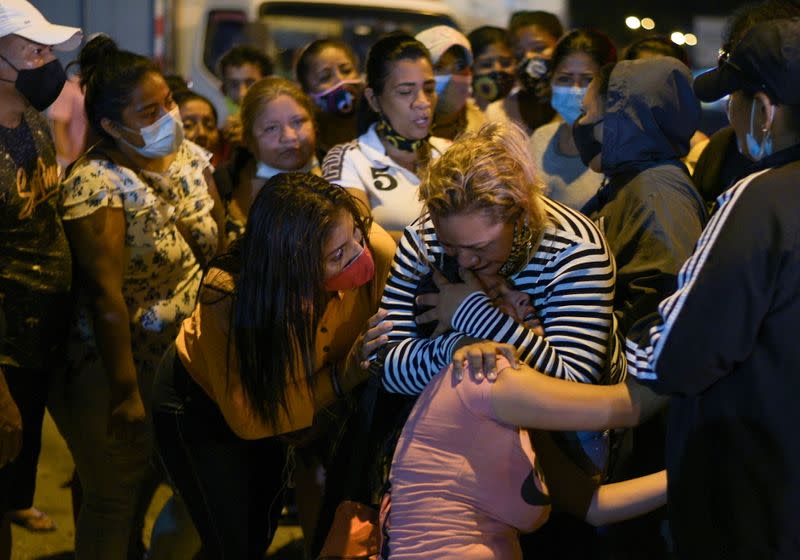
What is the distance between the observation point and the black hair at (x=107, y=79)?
3.71m

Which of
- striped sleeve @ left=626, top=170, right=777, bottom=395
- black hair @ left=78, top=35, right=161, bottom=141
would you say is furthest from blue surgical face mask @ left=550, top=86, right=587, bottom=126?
striped sleeve @ left=626, top=170, right=777, bottom=395

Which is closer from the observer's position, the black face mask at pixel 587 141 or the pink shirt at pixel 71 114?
the black face mask at pixel 587 141

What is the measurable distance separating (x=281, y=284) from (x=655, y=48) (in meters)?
2.23

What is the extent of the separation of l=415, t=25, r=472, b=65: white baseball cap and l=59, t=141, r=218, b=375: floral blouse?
1533mm

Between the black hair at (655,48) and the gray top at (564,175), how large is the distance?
19.0 inches

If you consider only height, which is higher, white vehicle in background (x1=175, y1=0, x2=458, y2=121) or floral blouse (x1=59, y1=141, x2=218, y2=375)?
white vehicle in background (x1=175, y1=0, x2=458, y2=121)

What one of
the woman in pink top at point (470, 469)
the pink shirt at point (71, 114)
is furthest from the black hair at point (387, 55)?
the pink shirt at point (71, 114)

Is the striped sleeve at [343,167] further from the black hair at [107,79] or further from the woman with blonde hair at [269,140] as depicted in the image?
the black hair at [107,79]

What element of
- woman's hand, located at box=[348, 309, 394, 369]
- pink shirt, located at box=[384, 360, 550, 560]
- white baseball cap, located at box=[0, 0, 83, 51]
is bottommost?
pink shirt, located at box=[384, 360, 550, 560]

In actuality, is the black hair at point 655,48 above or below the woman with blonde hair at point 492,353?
above

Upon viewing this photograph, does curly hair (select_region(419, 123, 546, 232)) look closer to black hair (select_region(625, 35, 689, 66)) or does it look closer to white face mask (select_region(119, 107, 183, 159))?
white face mask (select_region(119, 107, 183, 159))

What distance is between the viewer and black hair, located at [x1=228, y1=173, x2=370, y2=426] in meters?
2.86

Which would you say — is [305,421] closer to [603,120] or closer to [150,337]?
[150,337]

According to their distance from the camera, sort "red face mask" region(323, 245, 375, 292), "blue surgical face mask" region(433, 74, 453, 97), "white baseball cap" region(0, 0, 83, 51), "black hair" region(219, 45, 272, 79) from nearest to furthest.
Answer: "red face mask" region(323, 245, 375, 292)
"white baseball cap" region(0, 0, 83, 51)
"blue surgical face mask" region(433, 74, 453, 97)
"black hair" region(219, 45, 272, 79)
